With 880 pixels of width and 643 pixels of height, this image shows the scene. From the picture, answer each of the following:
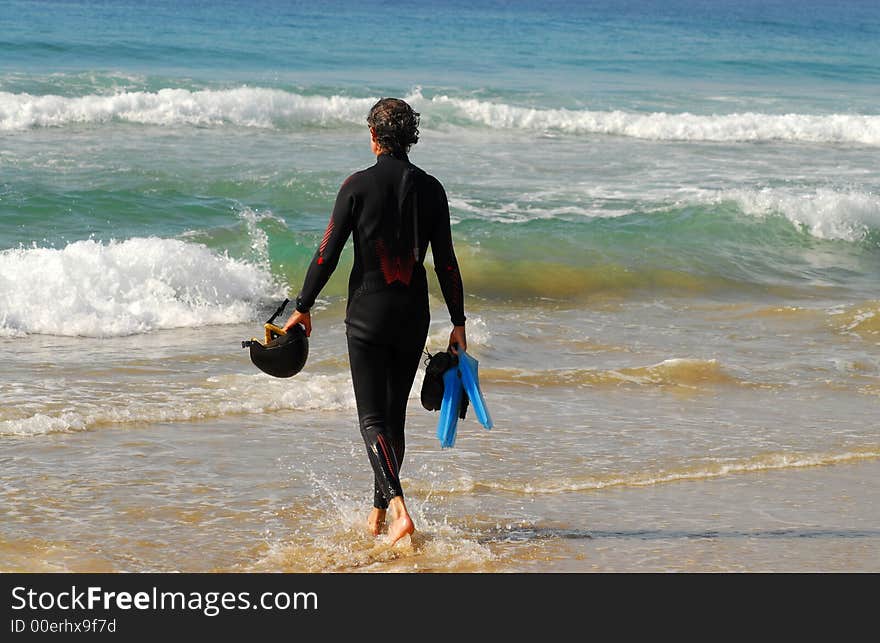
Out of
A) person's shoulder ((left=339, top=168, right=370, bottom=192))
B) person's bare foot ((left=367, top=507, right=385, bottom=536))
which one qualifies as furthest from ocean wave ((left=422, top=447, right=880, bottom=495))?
person's shoulder ((left=339, top=168, right=370, bottom=192))

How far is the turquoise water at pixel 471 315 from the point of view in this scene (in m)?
5.57

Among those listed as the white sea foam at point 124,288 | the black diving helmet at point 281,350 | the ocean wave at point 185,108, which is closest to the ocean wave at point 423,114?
the ocean wave at point 185,108

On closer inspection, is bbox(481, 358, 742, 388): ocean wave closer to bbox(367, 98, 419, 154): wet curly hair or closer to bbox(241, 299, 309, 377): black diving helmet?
bbox(241, 299, 309, 377): black diving helmet

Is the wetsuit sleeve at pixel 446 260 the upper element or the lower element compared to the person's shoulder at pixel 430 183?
lower

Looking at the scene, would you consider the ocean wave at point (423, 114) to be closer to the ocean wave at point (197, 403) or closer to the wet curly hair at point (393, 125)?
the ocean wave at point (197, 403)

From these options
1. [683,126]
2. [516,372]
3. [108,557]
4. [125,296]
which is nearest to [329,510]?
[108,557]

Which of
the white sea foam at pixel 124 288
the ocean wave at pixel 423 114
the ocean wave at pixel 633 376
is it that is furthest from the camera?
the ocean wave at pixel 423 114

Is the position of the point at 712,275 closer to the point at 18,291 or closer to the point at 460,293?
Answer: the point at 18,291

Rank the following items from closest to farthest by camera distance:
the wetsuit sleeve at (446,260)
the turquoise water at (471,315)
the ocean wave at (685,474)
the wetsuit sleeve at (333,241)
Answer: the wetsuit sleeve at (333,241), the wetsuit sleeve at (446,260), the turquoise water at (471,315), the ocean wave at (685,474)

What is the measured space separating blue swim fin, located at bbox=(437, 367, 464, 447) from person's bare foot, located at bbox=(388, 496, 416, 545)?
0.29 meters

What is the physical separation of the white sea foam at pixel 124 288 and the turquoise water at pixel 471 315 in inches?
1.5

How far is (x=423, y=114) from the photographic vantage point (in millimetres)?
24672

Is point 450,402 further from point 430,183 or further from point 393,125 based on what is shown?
point 393,125

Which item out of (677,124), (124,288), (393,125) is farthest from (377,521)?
(677,124)
